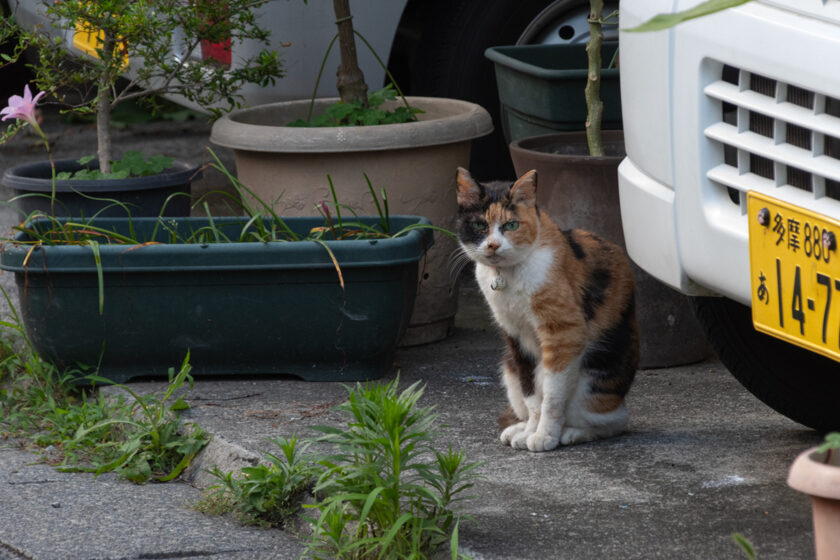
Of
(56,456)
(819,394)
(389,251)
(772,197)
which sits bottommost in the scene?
(56,456)

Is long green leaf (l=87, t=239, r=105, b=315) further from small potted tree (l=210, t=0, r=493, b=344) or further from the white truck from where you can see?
the white truck

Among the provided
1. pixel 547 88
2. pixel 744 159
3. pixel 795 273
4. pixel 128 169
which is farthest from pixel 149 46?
pixel 795 273

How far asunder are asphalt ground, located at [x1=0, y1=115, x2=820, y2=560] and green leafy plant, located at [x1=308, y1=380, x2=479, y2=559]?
9 centimetres

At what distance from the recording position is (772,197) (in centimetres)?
169

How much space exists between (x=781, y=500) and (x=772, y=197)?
784 mm

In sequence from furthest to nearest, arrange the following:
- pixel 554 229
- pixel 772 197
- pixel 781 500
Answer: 1. pixel 554 229
2. pixel 781 500
3. pixel 772 197

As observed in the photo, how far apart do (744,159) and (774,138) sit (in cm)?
8

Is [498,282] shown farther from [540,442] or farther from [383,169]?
[383,169]

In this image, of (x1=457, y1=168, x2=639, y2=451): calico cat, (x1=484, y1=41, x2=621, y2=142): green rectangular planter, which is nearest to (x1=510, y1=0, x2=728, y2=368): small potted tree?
(x1=484, y1=41, x2=621, y2=142): green rectangular planter

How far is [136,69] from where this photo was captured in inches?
153

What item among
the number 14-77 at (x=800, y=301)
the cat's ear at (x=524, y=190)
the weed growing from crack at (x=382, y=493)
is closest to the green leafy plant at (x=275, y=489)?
the weed growing from crack at (x=382, y=493)

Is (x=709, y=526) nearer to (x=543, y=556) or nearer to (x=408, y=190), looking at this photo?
(x=543, y=556)

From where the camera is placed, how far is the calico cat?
99.7 inches

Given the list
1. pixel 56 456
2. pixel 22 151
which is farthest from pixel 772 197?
pixel 22 151
